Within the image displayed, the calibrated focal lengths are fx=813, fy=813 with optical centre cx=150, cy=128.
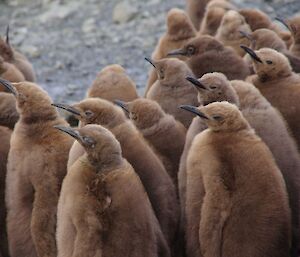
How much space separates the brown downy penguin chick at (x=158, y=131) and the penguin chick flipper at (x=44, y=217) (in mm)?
602

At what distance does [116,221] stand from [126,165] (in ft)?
0.96

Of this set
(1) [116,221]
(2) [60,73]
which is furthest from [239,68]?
(2) [60,73]

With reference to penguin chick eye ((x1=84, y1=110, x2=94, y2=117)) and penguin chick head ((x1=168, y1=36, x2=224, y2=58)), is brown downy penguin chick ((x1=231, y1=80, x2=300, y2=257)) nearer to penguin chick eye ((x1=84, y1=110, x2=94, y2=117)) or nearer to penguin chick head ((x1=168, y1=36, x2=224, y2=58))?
penguin chick eye ((x1=84, y1=110, x2=94, y2=117))

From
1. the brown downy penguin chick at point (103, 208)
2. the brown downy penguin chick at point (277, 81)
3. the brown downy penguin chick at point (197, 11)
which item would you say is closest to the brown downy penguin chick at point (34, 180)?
the brown downy penguin chick at point (103, 208)

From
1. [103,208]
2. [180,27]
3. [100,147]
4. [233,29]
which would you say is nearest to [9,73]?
[180,27]

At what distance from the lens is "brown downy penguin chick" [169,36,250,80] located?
530 cm

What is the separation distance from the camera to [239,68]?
530cm

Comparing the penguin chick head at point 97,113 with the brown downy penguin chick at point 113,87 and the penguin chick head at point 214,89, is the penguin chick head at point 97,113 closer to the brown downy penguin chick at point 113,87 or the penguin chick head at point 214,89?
the penguin chick head at point 214,89

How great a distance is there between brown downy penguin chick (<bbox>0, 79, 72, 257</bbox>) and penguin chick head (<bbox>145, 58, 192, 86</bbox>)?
923mm

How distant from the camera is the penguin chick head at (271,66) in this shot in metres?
4.76

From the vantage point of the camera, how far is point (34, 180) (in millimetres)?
4156

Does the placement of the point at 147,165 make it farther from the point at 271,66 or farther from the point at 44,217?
the point at 271,66

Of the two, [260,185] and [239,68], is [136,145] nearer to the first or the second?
[260,185]

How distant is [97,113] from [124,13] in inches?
225
